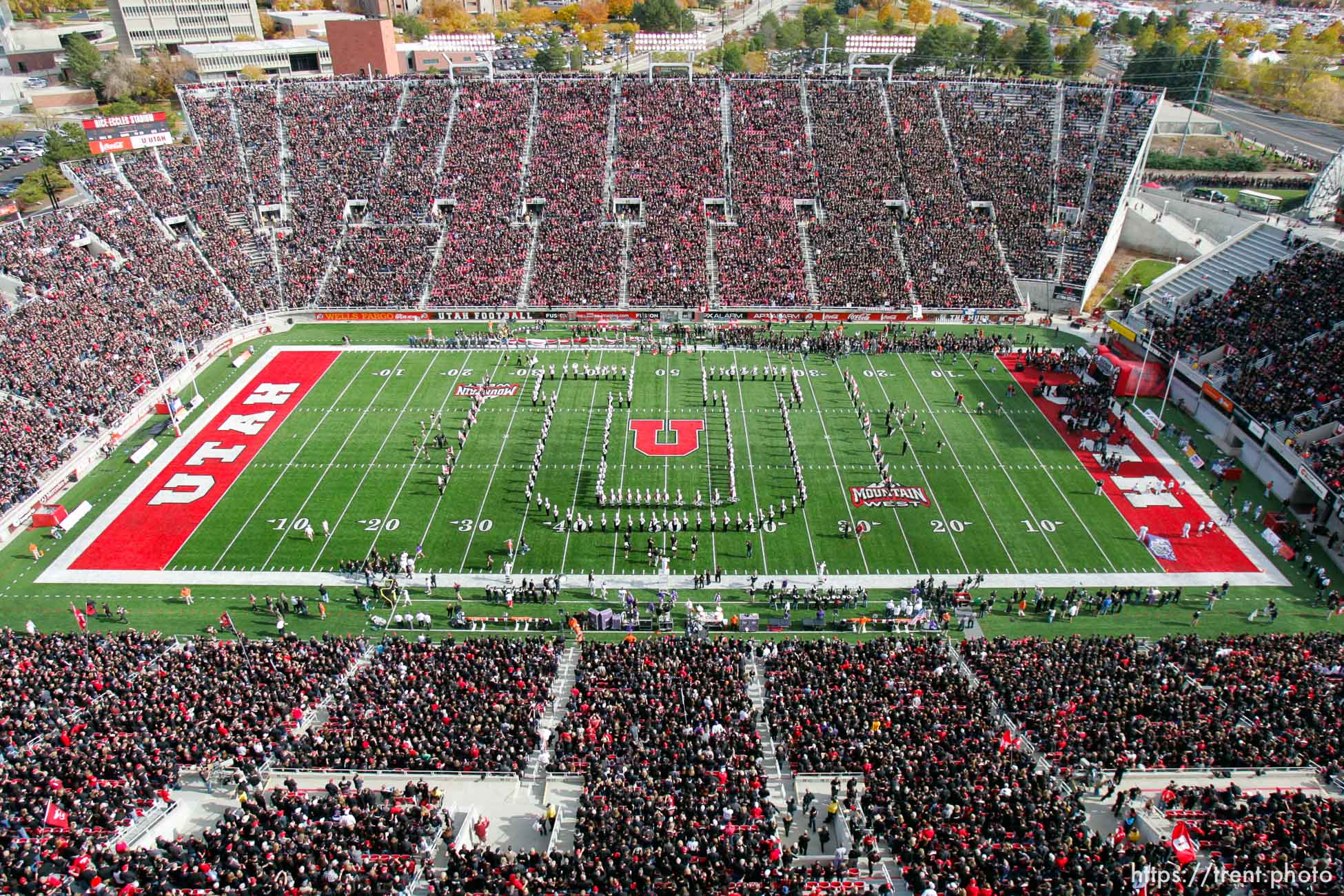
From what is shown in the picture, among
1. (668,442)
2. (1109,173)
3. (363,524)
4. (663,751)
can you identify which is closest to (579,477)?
(668,442)

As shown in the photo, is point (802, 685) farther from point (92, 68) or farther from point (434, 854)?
point (92, 68)

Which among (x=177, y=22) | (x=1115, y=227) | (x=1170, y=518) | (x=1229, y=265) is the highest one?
(x=177, y=22)

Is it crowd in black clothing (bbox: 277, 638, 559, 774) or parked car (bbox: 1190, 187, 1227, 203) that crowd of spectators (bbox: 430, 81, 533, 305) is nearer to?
crowd in black clothing (bbox: 277, 638, 559, 774)

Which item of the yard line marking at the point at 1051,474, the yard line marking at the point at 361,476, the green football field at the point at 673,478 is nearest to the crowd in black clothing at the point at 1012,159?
the green football field at the point at 673,478

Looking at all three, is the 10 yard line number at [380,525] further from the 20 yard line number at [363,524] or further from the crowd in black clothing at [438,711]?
the crowd in black clothing at [438,711]

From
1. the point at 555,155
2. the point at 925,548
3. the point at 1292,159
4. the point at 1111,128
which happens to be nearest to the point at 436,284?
the point at 555,155

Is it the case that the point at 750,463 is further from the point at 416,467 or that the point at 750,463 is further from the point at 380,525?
the point at 380,525

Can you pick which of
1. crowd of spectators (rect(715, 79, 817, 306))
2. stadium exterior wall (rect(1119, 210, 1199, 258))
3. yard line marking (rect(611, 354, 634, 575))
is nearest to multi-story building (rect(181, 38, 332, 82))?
crowd of spectators (rect(715, 79, 817, 306))
